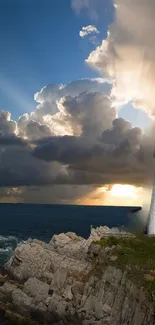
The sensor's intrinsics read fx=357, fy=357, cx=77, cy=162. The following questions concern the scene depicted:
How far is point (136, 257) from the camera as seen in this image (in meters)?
46.6

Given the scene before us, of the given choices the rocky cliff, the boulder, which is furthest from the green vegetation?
the boulder

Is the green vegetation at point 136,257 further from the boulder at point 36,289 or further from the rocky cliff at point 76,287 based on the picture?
the boulder at point 36,289

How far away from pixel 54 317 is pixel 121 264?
10.7 m

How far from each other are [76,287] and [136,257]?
8782 millimetres

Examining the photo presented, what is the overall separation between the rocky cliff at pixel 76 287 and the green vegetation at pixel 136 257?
0.15 m

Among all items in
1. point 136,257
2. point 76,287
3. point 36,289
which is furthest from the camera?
point 36,289

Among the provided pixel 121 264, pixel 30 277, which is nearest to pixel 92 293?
pixel 121 264

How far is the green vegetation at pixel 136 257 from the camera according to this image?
41781 mm

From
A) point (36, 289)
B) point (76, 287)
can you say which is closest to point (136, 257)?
point (76, 287)

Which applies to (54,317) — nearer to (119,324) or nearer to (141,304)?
(119,324)

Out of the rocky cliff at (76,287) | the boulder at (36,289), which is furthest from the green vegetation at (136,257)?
the boulder at (36,289)

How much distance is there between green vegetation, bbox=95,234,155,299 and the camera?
1645 inches

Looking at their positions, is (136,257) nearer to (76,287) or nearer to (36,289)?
(76,287)

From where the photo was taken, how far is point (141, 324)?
39156 mm
